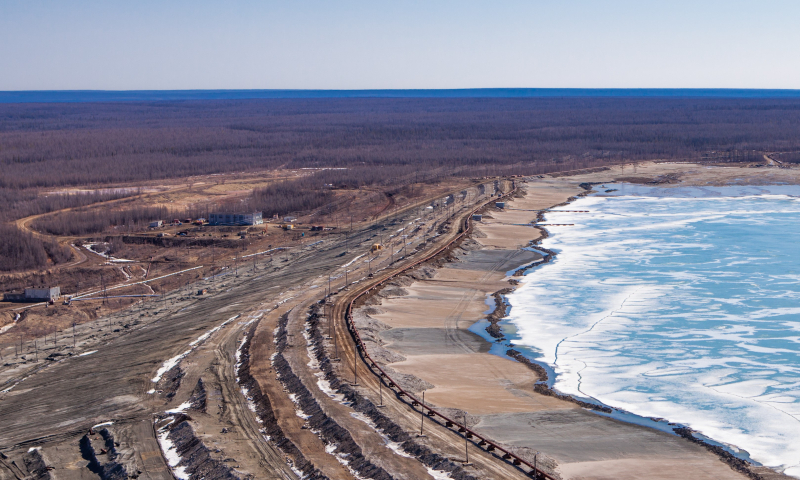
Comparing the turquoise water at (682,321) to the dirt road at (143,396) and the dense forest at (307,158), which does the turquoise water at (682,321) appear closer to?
the dirt road at (143,396)

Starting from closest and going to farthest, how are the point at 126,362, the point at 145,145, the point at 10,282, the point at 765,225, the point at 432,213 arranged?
the point at 126,362
the point at 10,282
the point at 765,225
the point at 432,213
the point at 145,145

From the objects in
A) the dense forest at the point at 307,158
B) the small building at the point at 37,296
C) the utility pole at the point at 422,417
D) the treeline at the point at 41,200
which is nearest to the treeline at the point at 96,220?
the dense forest at the point at 307,158

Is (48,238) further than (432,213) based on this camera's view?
No

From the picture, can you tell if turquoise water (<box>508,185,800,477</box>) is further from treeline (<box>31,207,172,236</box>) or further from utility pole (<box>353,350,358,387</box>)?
treeline (<box>31,207,172,236</box>)

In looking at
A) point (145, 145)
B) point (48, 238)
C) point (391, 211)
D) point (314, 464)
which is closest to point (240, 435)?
point (314, 464)

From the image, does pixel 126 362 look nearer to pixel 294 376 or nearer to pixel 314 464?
pixel 294 376

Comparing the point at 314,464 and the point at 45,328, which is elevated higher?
the point at 314,464
